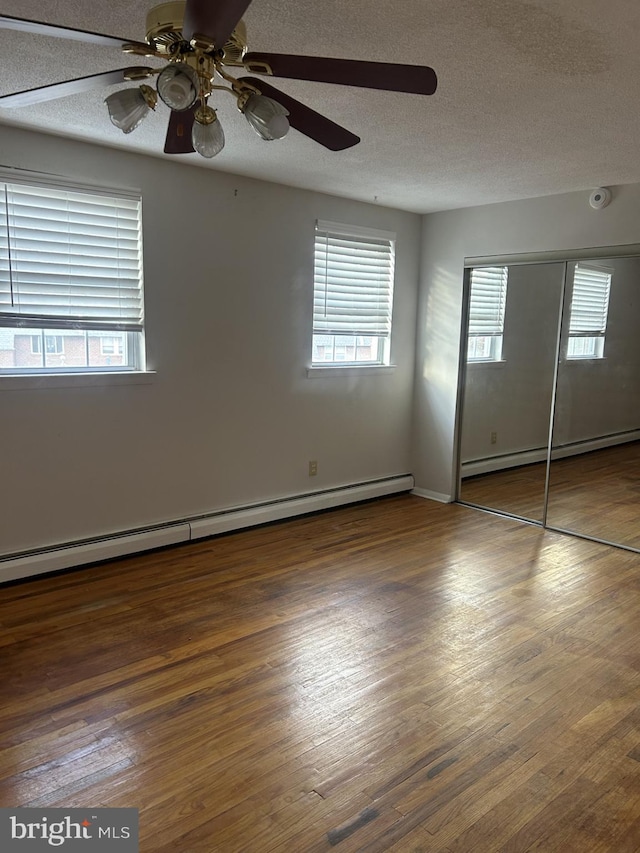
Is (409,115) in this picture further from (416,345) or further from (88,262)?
(416,345)

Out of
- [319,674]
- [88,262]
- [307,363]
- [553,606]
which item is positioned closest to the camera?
[319,674]

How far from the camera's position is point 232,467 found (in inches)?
173

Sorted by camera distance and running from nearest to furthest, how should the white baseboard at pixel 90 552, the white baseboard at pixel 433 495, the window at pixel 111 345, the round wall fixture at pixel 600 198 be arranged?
the white baseboard at pixel 90 552
the window at pixel 111 345
the round wall fixture at pixel 600 198
the white baseboard at pixel 433 495

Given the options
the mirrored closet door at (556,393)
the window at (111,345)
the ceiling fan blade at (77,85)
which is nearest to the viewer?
the ceiling fan blade at (77,85)

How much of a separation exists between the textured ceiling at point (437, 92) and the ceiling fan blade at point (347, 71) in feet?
1.43

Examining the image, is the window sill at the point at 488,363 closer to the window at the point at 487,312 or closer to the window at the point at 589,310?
the window at the point at 487,312

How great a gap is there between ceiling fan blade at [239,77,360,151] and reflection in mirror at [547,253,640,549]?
290 cm

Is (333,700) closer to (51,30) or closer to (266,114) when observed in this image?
(266,114)

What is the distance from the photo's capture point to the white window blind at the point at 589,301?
4.25m

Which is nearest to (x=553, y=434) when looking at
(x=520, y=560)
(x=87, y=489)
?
(x=520, y=560)

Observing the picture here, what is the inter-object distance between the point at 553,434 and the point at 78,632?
3449 mm

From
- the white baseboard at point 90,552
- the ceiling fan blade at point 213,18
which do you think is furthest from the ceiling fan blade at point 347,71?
the white baseboard at point 90,552

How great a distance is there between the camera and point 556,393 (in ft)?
14.8

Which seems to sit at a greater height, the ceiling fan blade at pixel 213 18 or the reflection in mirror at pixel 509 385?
the ceiling fan blade at pixel 213 18
